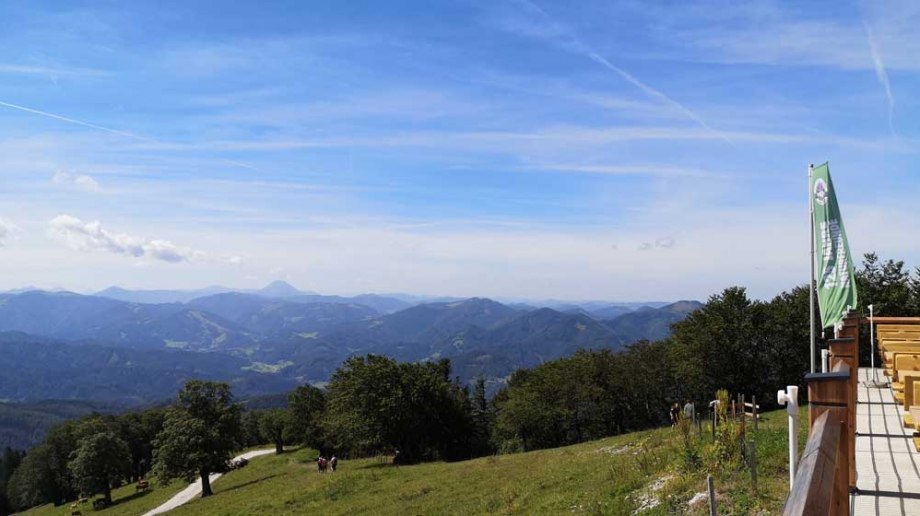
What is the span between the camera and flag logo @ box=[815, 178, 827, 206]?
8.71 m

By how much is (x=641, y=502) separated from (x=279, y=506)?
2233 centimetres

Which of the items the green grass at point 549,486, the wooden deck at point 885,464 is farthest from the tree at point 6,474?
the wooden deck at point 885,464

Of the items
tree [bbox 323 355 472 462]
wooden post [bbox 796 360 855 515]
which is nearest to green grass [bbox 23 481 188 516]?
tree [bbox 323 355 472 462]

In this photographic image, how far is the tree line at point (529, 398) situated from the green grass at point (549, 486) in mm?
8597

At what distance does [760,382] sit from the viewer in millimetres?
53594

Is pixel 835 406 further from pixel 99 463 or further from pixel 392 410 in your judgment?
pixel 99 463

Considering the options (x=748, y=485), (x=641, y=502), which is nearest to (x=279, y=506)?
(x=641, y=502)

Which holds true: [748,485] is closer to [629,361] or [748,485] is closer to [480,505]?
[480,505]

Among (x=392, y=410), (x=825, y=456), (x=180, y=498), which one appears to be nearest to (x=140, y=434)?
(x=180, y=498)

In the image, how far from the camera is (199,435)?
148ft

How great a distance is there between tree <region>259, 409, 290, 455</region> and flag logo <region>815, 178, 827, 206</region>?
2864 inches

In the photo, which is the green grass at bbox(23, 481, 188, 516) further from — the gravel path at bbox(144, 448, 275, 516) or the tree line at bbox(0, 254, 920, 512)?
the tree line at bbox(0, 254, 920, 512)

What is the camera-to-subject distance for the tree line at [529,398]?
45969 millimetres

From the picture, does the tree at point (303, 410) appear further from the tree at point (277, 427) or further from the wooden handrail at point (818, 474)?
the wooden handrail at point (818, 474)
